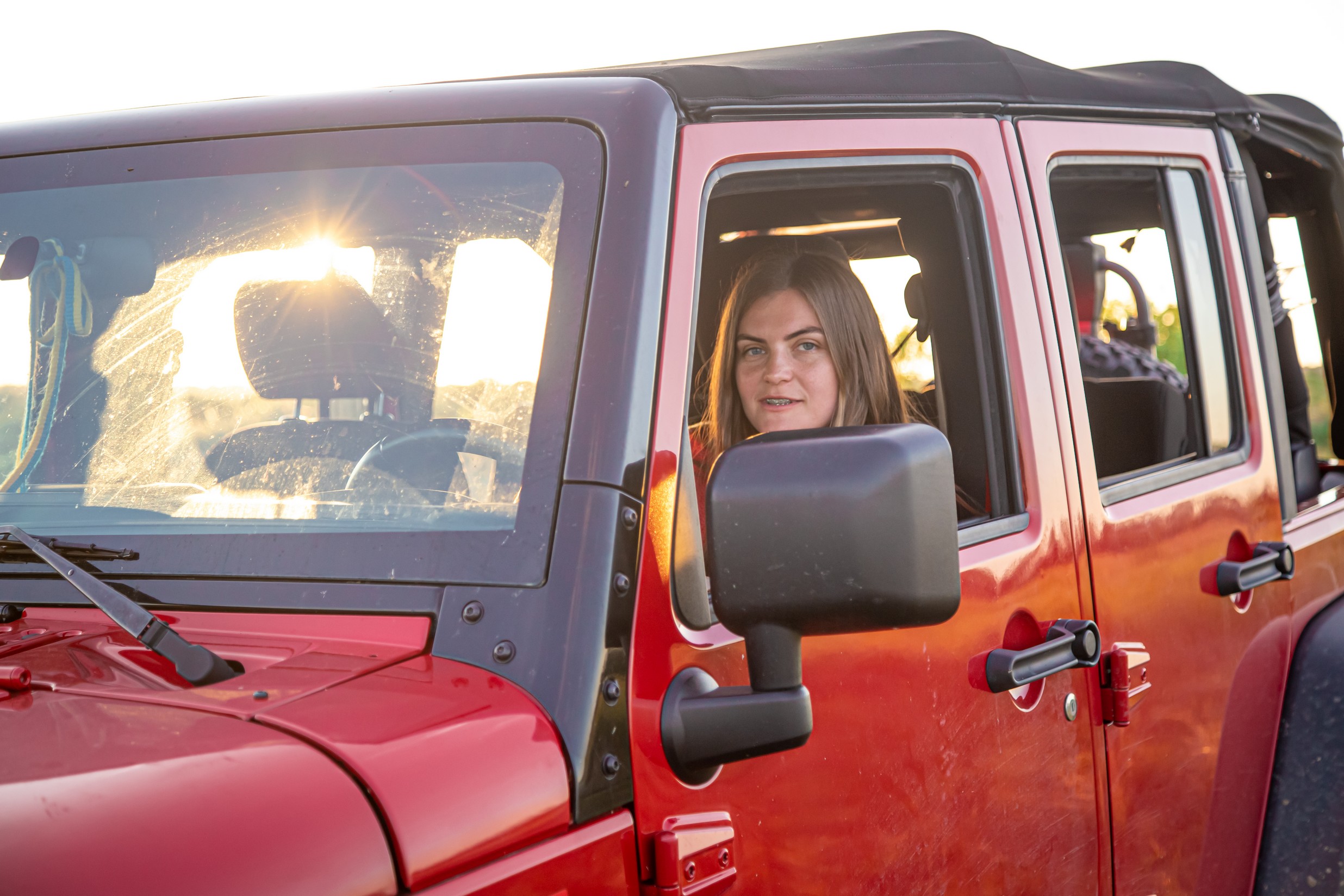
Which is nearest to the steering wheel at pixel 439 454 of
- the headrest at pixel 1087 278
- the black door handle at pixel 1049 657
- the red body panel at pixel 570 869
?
the red body panel at pixel 570 869

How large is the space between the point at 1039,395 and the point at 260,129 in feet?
4.13

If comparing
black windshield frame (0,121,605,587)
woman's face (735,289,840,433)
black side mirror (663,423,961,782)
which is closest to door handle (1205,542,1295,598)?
woman's face (735,289,840,433)

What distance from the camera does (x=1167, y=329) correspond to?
3014mm

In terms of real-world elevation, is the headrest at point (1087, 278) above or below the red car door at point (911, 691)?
above

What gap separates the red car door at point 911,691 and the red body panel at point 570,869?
0.03 metres

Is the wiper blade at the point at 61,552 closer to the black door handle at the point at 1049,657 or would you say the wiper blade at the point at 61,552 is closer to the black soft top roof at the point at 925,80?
the black soft top roof at the point at 925,80

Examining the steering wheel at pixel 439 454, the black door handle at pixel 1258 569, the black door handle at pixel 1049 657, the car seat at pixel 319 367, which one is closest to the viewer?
the steering wheel at pixel 439 454

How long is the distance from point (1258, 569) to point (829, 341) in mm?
981

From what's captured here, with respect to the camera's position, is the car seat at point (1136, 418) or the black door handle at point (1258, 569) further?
the car seat at point (1136, 418)

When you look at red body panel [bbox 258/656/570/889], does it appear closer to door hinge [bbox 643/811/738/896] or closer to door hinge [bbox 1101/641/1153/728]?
door hinge [bbox 643/811/738/896]

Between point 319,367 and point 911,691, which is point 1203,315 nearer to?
point 911,691

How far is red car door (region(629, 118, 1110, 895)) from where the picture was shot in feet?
4.84

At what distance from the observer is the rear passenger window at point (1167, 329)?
2789 millimetres

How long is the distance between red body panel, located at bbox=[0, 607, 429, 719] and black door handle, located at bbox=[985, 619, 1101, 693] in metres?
Answer: 0.87
